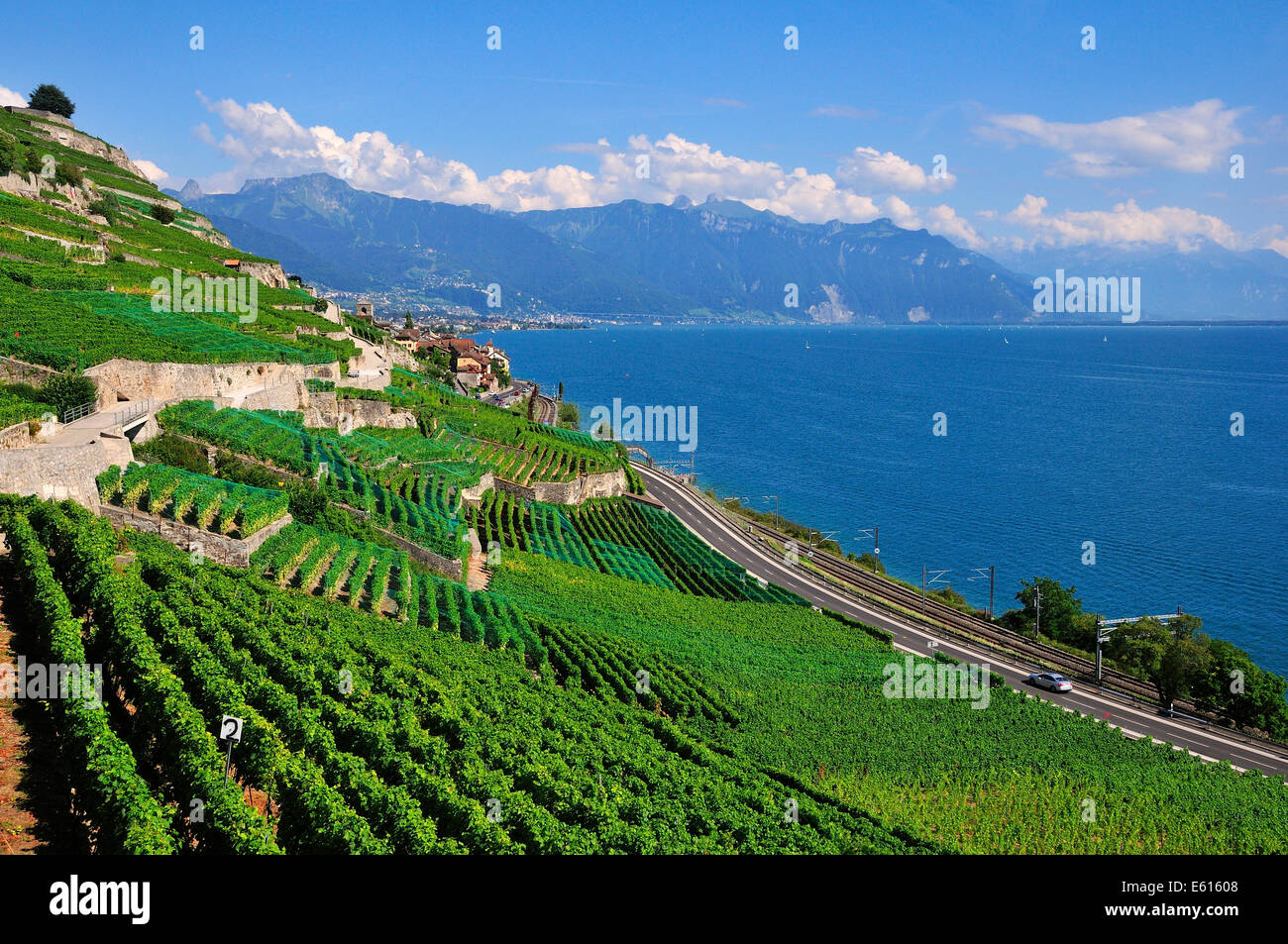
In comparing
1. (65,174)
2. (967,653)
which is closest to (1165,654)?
(967,653)

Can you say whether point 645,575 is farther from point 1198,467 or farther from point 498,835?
point 1198,467

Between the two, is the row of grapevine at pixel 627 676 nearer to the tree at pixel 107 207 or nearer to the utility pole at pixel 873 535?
the utility pole at pixel 873 535

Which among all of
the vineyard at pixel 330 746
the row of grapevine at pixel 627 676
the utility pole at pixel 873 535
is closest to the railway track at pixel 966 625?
the utility pole at pixel 873 535

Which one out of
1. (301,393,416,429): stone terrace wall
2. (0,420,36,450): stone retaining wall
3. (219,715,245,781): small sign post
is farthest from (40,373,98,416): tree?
(219,715,245,781): small sign post

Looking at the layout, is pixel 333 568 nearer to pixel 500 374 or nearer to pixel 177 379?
pixel 177 379
